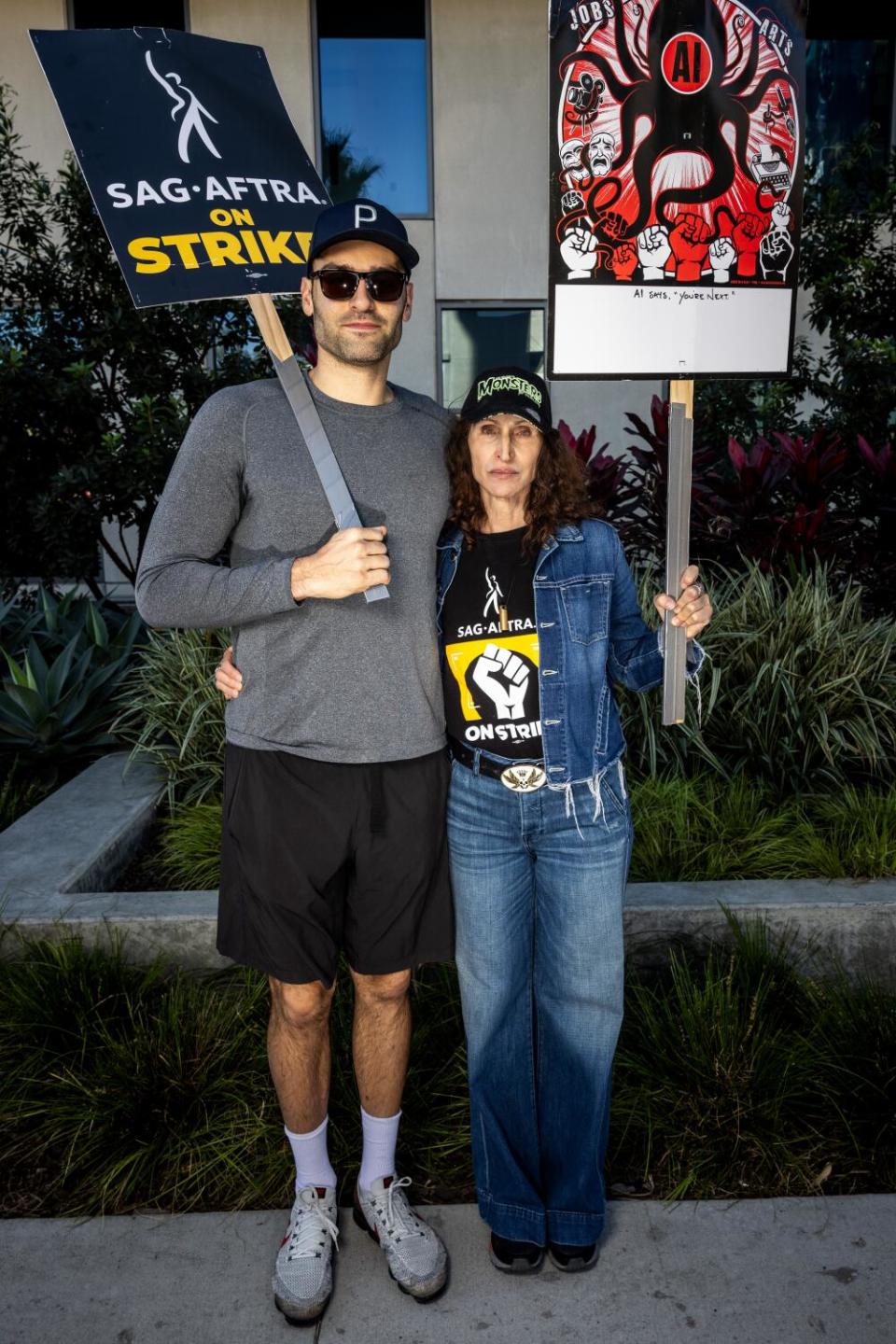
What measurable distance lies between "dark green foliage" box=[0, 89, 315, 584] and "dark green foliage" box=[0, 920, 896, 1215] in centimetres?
325

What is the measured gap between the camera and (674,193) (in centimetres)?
230

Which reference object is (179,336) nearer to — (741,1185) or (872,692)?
(872,692)

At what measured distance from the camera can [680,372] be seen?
7.80 ft

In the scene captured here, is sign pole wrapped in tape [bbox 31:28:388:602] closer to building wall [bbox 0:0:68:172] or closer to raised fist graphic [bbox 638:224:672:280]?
raised fist graphic [bbox 638:224:672:280]

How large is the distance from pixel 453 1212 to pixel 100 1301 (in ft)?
2.77

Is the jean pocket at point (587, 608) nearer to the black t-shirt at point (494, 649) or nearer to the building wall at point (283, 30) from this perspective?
the black t-shirt at point (494, 649)

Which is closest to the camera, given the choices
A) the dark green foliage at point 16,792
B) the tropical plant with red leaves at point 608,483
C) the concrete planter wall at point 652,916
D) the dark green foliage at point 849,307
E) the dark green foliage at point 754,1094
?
the dark green foliage at point 754,1094

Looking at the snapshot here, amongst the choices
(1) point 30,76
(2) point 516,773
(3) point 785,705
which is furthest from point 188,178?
(1) point 30,76

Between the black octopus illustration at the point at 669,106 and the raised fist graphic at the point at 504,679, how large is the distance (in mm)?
966

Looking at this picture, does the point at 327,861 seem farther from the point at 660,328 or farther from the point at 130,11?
the point at 130,11

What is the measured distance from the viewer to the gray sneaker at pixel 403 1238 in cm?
231

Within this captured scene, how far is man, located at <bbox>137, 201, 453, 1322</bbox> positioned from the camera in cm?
225

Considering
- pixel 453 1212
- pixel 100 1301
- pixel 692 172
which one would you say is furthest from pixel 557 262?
pixel 100 1301

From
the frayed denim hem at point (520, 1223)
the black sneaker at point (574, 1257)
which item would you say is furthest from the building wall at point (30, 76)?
the black sneaker at point (574, 1257)
